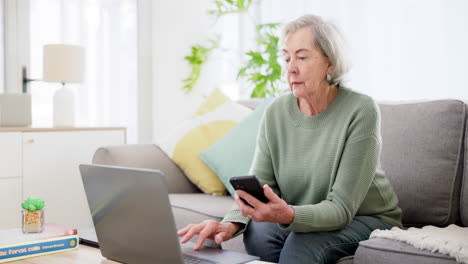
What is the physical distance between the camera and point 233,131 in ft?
8.56

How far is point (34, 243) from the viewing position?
4.60 ft

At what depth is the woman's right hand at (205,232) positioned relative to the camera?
4.72 feet

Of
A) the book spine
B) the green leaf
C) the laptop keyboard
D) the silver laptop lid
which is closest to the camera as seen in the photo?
the silver laptop lid

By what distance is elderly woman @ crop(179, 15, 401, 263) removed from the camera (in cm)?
155

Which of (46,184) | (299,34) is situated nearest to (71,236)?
(299,34)

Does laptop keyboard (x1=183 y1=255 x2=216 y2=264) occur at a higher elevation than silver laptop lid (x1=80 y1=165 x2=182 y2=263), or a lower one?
lower

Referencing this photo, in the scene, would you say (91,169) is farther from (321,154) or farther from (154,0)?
(154,0)

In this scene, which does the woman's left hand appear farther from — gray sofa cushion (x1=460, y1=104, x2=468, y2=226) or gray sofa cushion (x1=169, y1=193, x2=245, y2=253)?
gray sofa cushion (x1=460, y1=104, x2=468, y2=226)

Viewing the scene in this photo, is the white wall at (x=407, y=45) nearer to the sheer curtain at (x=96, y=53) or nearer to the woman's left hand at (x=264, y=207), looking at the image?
the sheer curtain at (x=96, y=53)

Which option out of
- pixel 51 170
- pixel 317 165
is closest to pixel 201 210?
pixel 317 165

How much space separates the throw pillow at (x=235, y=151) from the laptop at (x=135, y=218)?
1.13 meters

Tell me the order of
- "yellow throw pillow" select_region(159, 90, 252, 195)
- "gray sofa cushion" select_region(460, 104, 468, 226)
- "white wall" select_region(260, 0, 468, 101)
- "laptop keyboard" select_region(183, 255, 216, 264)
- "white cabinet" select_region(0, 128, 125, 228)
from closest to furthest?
"laptop keyboard" select_region(183, 255, 216, 264) < "gray sofa cushion" select_region(460, 104, 468, 226) < "yellow throw pillow" select_region(159, 90, 252, 195) < "white cabinet" select_region(0, 128, 125, 228) < "white wall" select_region(260, 0, 468, 101)

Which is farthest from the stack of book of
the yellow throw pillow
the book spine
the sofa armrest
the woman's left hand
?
the yellow throw pillow

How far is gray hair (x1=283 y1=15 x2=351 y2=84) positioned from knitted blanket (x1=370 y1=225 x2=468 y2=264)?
523 millimetres
